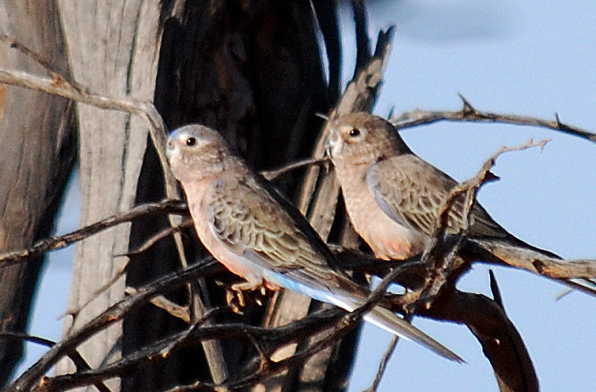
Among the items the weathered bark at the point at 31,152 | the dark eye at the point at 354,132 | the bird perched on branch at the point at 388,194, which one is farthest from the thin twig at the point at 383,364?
the weathered bark at the point at 31,152

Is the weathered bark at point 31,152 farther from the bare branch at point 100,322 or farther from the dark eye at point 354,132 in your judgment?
the bare branch at point 100,322

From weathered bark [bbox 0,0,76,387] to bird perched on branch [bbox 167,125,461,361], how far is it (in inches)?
48.8

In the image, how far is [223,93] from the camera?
24.6ft

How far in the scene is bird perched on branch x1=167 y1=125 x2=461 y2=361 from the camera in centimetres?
605

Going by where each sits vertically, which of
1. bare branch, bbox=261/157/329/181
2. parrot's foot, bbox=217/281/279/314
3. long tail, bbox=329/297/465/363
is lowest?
parrot's foot, bbox=217/281/279/314

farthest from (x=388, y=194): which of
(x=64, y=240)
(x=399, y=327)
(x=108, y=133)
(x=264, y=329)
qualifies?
(x=264, y=329)

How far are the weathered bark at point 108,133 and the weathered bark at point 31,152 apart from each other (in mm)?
368

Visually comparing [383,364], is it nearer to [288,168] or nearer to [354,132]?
[288,168]

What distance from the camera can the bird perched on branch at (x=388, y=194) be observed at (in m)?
7.21

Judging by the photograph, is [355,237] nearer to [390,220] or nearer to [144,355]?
[390,220]

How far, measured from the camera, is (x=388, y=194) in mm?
7387

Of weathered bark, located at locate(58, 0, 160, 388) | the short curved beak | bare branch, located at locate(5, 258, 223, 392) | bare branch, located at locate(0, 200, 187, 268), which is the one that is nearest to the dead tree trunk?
weathered bark, located at locate(58, 0, 160, 388)

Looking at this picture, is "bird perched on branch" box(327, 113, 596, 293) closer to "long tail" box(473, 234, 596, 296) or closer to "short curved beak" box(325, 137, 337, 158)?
"short curved beak" box(325, 137, 337, 158)

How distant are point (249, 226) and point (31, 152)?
1.95 meters
